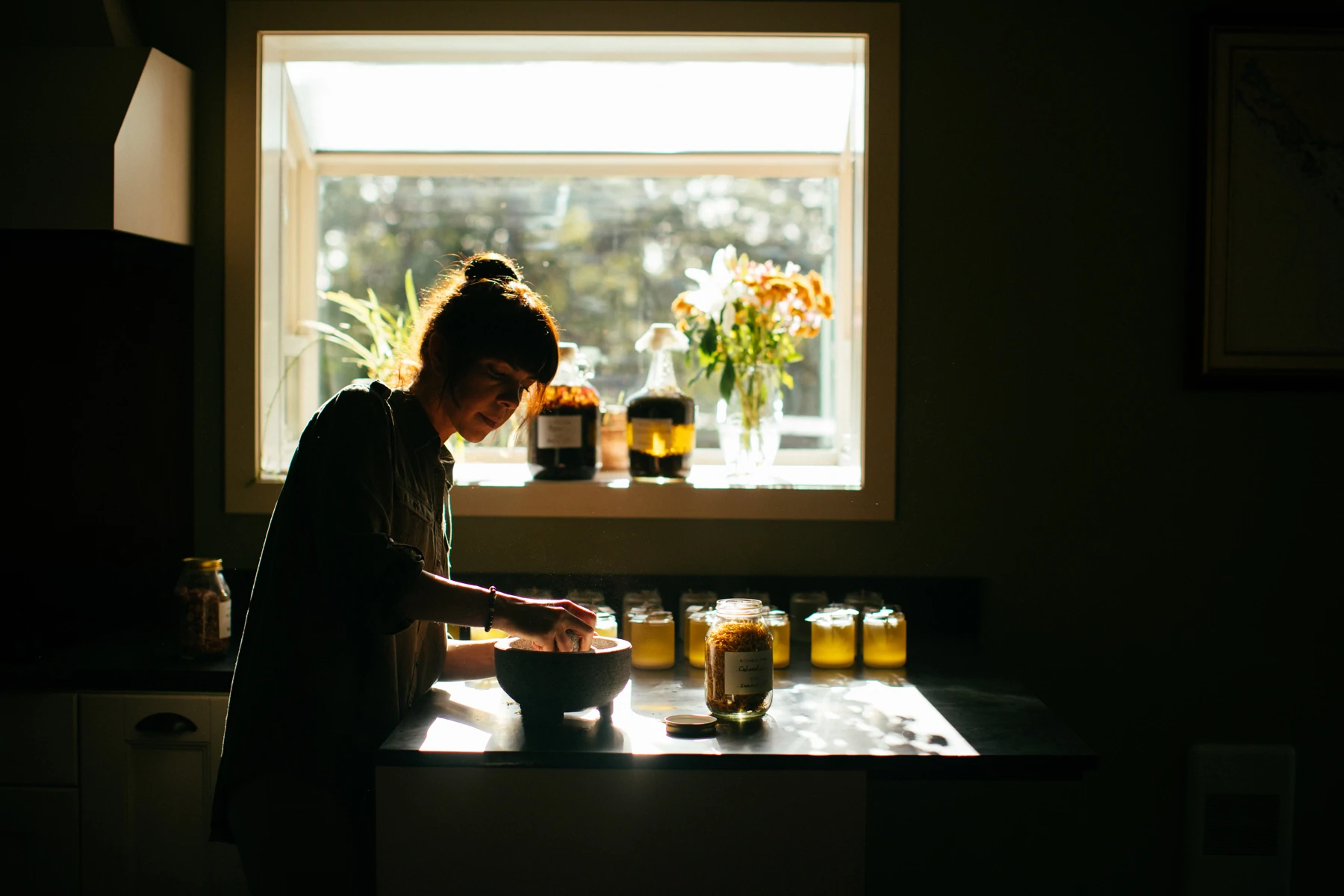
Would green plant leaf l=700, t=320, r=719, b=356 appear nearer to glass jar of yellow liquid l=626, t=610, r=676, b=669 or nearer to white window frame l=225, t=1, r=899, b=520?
white window frame l=225, t=1, r=899, b=520

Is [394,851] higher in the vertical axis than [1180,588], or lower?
lower

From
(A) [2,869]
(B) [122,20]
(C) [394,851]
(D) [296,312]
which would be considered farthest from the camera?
(D) [296,312]

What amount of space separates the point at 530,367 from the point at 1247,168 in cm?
169

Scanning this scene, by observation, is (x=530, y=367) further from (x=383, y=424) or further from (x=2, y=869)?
(x=2, y=869)

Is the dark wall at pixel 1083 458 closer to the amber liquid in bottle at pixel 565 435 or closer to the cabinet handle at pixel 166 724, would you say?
the amber liquid in bottle at pixel 565 435

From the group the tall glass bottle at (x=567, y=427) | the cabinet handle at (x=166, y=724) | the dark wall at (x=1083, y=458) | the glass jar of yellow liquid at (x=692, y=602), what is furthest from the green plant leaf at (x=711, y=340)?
the cabinet handle at (x=166, y=724)

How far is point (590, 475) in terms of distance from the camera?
236cm

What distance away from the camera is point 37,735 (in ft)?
6.38

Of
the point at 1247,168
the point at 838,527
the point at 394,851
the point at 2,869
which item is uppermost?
the point at 1247,168

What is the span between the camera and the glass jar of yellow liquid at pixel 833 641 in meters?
2.01

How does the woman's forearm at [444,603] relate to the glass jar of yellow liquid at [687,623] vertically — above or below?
above

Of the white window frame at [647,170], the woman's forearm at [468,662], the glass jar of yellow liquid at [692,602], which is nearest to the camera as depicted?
the woman's forearm at [468,662]

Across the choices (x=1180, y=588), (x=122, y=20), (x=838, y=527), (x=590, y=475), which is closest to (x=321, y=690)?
(x=590, y=475)

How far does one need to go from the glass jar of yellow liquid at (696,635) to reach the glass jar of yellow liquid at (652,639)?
4cm
